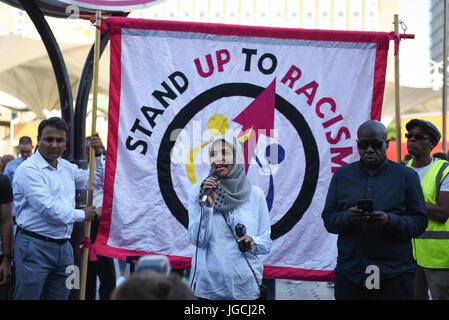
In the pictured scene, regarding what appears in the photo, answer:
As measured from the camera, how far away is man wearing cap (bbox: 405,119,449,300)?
4.49m

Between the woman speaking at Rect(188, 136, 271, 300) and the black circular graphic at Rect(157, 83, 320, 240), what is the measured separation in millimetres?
920

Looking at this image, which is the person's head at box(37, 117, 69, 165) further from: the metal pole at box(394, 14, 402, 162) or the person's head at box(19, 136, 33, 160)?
the person's head at box(19, 136, 33, 160)

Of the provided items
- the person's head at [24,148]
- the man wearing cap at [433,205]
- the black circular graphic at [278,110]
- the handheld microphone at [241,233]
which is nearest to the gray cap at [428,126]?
the man wearing cap at [433,205]

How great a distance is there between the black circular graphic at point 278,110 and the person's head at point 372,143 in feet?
3.24

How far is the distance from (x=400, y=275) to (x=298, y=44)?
2.05 meters

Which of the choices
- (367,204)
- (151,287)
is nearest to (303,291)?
(367,204)

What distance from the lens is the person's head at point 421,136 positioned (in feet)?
14.8

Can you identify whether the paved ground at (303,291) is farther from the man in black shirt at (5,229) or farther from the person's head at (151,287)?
the person's head at (151,287)

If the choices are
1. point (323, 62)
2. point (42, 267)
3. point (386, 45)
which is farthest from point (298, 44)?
point (42, 267)

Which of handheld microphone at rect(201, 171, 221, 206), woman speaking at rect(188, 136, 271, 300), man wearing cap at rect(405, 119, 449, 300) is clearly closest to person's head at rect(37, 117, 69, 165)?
woman speaking at rect(188, 136, 271, 300)

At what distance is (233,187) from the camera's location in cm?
368

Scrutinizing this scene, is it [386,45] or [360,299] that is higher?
[386,45]

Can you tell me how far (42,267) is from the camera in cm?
421
